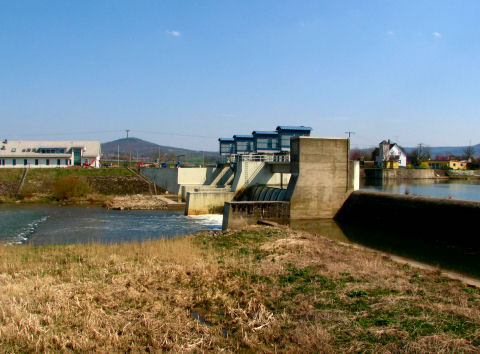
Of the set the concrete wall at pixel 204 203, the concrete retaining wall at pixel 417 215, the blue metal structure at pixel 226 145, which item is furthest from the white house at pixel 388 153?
the concrete retaining wall at pixel 417 215

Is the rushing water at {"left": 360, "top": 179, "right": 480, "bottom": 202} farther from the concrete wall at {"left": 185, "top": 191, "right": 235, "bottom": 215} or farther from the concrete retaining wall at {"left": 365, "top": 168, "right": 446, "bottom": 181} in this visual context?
the concrete retaining wall at {"left": 365, "top": 168, "right": 446, "bottom": 181}

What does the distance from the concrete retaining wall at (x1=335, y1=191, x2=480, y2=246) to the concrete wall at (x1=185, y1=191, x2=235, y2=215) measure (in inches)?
377

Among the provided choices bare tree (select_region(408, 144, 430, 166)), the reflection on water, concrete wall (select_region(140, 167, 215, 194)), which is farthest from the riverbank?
bare tree (select_region(408, 144, 430, 166))

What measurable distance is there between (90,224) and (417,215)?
19215 mm

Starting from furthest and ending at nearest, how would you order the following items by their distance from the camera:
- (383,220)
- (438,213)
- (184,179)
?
(184,179) → (383,220) → (438,213)

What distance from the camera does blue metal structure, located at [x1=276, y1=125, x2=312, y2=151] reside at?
131 ft

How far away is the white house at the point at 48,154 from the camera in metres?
57.9

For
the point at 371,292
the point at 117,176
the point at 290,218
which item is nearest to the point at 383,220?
the point at 290,218

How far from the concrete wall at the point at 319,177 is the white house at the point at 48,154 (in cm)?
4473

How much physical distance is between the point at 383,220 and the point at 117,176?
126ft

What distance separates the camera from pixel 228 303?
8406mm

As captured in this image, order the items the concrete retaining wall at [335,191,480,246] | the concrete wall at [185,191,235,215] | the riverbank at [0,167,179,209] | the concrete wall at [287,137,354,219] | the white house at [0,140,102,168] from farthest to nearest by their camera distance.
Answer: the white house at [0,140,102,168], the riverbank at [0,167,179,209], the concrete wall at [185,191,235,215], the concrete wall at [287,137,354,219], the concrete retaining wall at [335,191,480,246]

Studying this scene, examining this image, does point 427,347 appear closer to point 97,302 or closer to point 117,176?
point 97,302

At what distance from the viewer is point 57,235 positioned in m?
22.1
